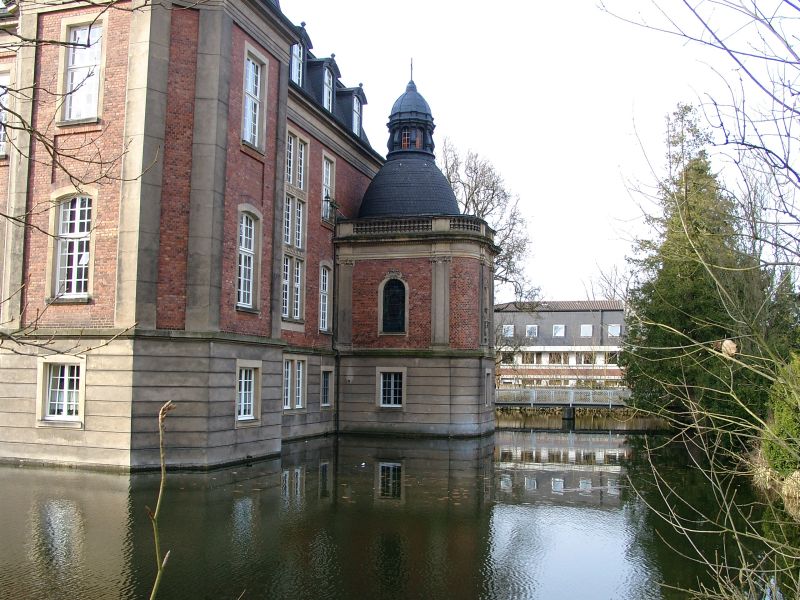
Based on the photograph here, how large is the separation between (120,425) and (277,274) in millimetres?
6182

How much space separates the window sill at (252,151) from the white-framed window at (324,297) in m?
8.98

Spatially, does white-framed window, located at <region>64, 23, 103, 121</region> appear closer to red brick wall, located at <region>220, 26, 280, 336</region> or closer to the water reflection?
red brick wall, located at <region>220, 26, 280, 336</region>

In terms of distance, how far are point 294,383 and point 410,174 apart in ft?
34.5

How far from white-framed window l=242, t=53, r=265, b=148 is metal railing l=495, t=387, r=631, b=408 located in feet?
77.6

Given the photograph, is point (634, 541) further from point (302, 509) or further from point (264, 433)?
point (264, 433)

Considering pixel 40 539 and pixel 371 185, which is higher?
pixel 371 185

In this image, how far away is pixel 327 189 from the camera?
29625mm

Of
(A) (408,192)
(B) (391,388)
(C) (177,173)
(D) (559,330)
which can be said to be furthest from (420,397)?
(D) (559,330)

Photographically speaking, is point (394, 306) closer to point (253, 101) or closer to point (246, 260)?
point (246, 260)

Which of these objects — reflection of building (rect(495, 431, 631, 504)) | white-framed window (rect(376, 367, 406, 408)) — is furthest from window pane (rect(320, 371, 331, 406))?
reflection of building (rect(495, 431, 631, 504))

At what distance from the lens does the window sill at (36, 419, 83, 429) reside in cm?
1675

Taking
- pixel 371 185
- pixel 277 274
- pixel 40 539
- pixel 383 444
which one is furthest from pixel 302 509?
pixel 371 185

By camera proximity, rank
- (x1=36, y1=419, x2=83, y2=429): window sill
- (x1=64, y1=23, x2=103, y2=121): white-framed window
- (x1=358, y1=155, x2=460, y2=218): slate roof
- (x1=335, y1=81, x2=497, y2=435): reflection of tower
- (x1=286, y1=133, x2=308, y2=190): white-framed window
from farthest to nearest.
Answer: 1. (x1=358, y1=155, x2=460, y2=218): slate roof
2. (x1=335, y1=81, x2=497, y2=435): reflection of tower
3. (x1=286, y1=133, x2=308, y2=190): white-framed window
4. (x1=64, y1=23, x2=103, y2=121): white-framed window
5. (x1=36, y1=419, x2=83, y2=429): window sill

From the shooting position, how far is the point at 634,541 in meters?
11.2
